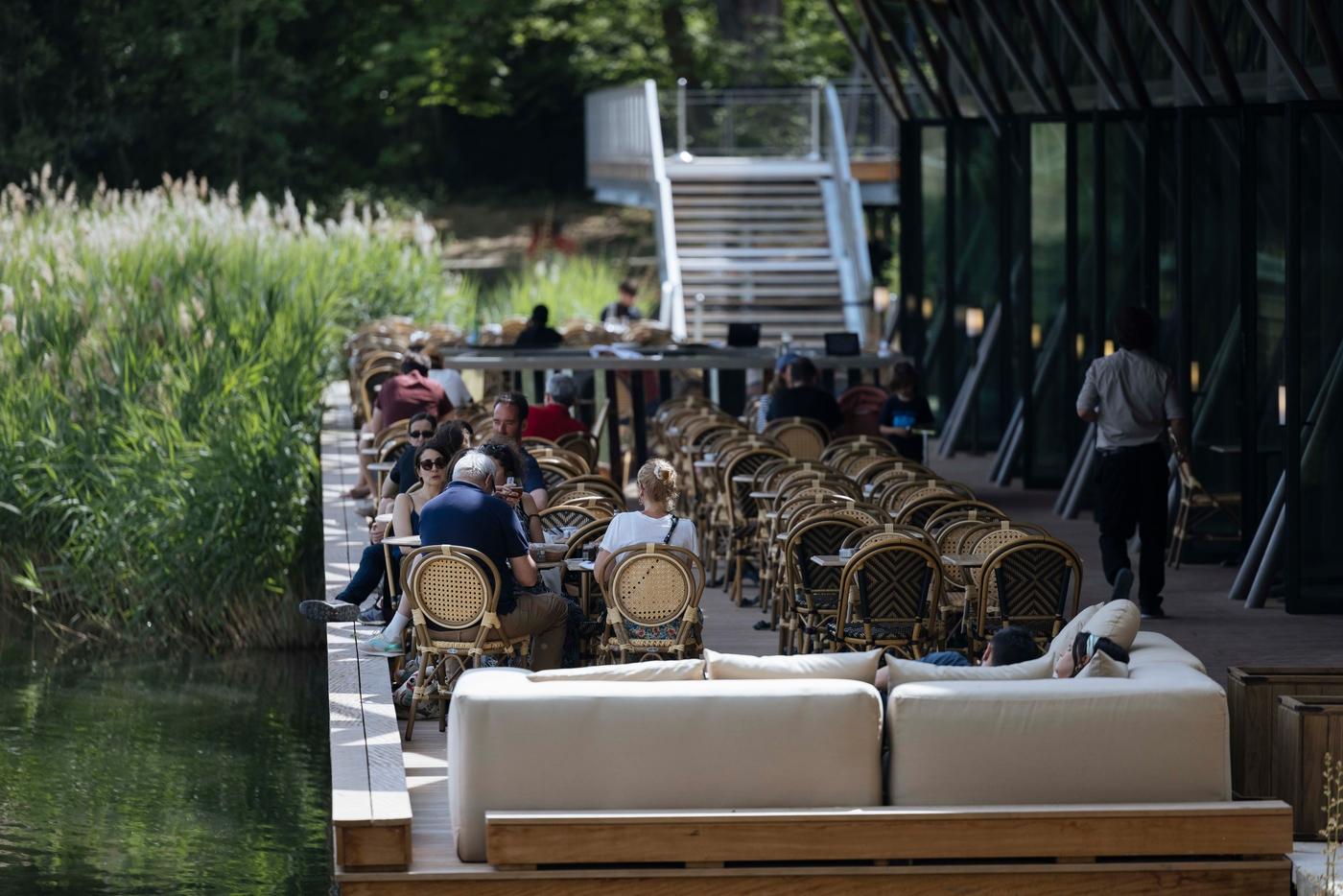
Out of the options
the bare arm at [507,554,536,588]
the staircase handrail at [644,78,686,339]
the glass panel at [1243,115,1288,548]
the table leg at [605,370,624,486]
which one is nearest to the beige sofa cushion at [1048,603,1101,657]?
the bare arm at [507,554,536,588]

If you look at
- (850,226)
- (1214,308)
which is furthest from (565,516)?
(850,226)

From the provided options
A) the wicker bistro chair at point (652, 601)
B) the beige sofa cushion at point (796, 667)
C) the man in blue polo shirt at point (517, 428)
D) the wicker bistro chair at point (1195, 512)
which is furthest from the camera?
the wicker bistro chair at point (1195, 512)

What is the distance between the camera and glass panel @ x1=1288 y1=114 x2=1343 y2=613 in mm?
13273

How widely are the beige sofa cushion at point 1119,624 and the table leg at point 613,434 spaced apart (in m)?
10.5

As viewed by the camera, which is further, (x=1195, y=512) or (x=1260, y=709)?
(x=1195, y=512)

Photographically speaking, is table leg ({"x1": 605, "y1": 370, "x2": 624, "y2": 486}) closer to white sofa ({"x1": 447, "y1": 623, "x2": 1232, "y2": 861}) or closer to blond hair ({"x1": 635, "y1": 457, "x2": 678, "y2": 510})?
blond hair ({"x1": 635, "y1": 457, "x2": 678, "y2": 510})

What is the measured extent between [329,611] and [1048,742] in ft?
15.4

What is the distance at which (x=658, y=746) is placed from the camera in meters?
8.10

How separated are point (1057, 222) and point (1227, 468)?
4.13 meters

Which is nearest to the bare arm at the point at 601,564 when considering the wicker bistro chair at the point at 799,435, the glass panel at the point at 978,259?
the wicker bistro chair at the point at 799,435

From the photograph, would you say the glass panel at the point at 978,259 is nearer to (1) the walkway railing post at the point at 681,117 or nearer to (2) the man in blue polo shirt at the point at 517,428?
(2) the man in blue polo shirt at the point at 517,428

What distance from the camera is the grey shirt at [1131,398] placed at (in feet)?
43.5

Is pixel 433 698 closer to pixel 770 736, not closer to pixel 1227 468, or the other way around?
pixel 770 736

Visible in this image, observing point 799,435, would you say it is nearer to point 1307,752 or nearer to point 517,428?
point 517,428
